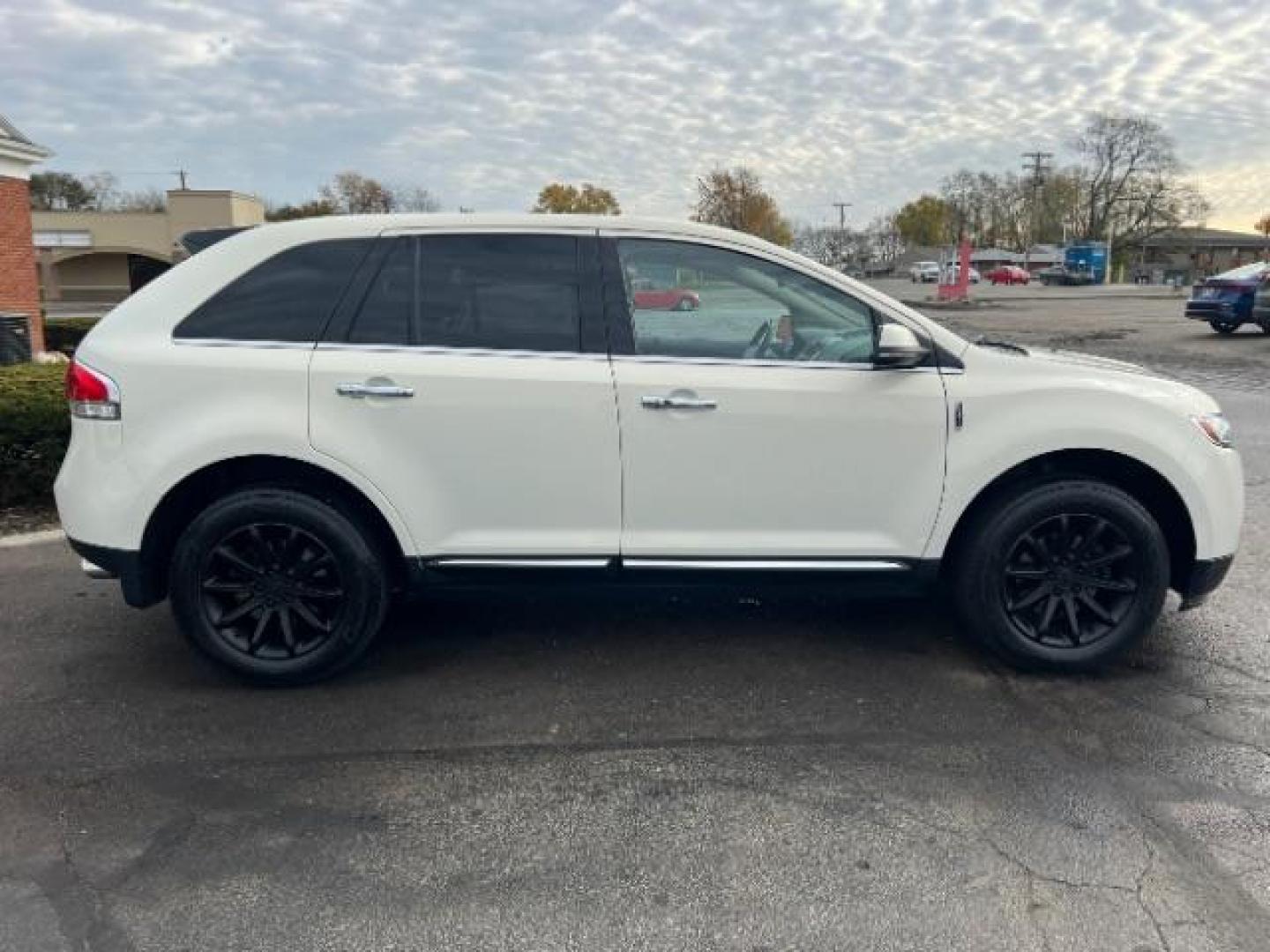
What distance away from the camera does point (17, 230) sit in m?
16.5

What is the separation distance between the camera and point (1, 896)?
98.7 inches

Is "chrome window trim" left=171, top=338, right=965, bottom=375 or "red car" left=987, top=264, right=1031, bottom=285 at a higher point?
"red car" left=987, top=264, right=1031, bottom=285

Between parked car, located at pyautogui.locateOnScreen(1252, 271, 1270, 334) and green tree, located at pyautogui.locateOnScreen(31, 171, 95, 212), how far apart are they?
79.2 metres

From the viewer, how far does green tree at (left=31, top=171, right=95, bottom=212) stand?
7331 cm

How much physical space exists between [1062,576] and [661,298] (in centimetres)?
197

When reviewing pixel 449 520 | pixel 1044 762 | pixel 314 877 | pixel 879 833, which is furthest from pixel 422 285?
pixel 1044 762

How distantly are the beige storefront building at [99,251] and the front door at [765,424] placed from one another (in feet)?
175

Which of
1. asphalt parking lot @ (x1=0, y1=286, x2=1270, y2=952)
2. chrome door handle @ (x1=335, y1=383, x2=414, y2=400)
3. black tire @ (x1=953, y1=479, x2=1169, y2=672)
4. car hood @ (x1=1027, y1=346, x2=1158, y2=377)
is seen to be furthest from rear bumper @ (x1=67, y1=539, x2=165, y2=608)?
car hood @ (x1=1027, y1=346, x2=1158, y2=377)

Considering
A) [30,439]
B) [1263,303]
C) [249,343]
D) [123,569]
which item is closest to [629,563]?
[249,343]

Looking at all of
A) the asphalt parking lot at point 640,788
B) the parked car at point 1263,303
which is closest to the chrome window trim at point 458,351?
the asphalt parking lot at point 640,788

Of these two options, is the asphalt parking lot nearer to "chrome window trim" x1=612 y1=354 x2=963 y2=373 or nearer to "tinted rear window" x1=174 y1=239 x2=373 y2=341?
"chrome window trim" x1=612 y1=354 x2=963 y2=373

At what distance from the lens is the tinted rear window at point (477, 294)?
363 centimetres

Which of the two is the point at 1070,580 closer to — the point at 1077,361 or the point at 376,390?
the point at 1077,361

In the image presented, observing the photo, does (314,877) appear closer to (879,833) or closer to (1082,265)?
(879,833)
